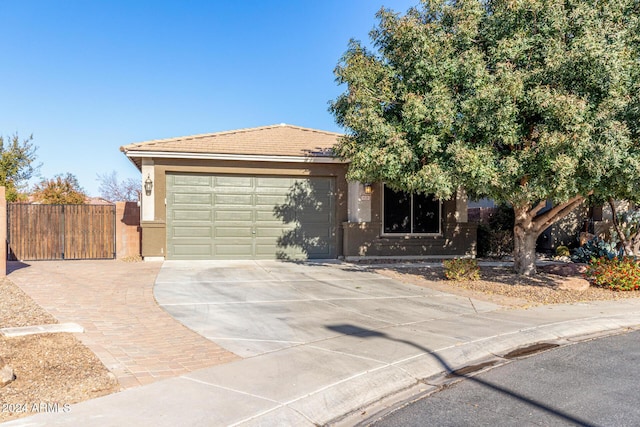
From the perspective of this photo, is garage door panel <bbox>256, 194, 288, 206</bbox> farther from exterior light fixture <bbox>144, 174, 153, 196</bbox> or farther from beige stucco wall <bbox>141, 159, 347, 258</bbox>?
exterior light fixture <bbox>144, 174, 153, 196</bbox>

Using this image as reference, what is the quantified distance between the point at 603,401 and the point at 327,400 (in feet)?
8.93

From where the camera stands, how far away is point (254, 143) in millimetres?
15695

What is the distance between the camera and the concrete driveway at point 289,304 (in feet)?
23.9

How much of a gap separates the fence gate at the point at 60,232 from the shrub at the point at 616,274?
13424 millimetres

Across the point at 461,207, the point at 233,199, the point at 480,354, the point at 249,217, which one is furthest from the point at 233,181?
the point at 480,354

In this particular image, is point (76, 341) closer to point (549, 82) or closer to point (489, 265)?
point (549, 82)

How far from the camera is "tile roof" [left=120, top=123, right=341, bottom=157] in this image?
47.8 feet

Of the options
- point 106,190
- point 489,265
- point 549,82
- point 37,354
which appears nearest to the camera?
point 37,354

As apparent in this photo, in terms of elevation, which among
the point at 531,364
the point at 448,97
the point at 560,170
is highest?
the point at 448,97

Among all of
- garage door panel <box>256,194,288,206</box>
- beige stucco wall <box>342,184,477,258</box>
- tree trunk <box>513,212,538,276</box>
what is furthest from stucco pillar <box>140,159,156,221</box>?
tree trunk <box>513,212,538,276</box>

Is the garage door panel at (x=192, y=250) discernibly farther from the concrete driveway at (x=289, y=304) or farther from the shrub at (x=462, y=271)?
the shrub at (x=462, y=271)

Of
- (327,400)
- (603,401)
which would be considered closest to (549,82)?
(603,401)

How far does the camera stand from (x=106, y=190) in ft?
133

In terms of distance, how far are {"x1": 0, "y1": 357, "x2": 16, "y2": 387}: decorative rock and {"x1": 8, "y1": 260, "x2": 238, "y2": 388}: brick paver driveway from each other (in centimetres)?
93
